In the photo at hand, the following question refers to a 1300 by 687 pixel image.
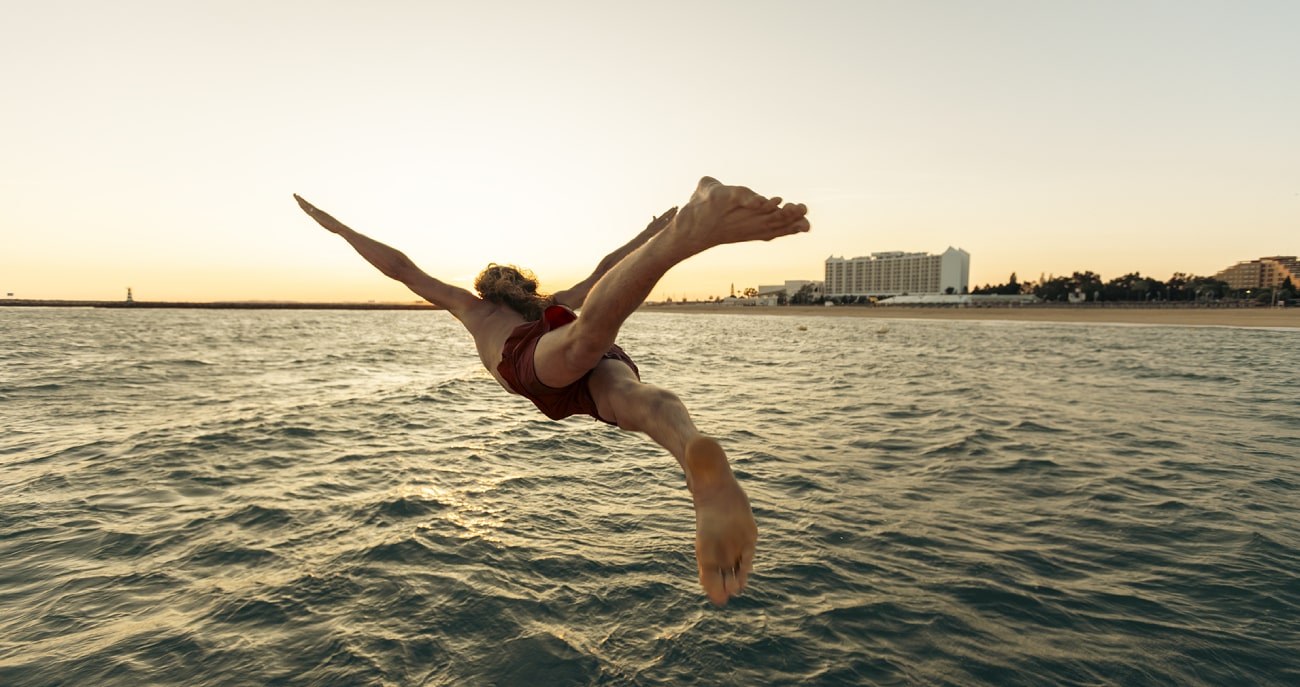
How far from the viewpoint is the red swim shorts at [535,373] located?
3988mm

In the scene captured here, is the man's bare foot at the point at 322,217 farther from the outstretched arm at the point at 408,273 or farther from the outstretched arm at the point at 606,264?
the outstretched arm at the point at 606,264

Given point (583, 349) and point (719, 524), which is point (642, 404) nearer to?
point (583, 349)

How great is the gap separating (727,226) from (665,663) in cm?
434

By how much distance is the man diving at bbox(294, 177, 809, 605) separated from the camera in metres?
2.76

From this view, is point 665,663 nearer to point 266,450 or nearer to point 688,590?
point 688,590

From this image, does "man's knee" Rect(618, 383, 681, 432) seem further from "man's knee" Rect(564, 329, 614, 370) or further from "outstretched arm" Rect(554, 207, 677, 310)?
"outstretched arm" Rect(554, 207, 677, 310)

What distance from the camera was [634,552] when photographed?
25.6ft

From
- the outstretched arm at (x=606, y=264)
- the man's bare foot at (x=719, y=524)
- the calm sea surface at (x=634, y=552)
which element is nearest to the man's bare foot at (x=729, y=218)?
the man's bare foot at (x=719, y=524)

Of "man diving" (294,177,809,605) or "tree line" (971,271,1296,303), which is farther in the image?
"tree line" (971,271,1296,303)

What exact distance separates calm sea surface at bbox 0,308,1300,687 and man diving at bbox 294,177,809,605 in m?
2.97

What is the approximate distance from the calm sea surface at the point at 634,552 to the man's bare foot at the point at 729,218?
4.11 m

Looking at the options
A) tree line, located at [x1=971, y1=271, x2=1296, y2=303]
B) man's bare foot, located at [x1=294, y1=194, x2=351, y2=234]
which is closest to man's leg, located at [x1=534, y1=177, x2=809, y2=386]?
man's bare foot, located at [x1=294, y1=194, x2=351, y2=234]

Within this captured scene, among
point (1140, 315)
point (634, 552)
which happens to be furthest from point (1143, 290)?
point (634, 552)

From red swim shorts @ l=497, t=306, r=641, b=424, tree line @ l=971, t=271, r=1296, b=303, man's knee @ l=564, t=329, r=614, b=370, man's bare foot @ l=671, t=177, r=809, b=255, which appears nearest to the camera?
man's bare foot @ l=671, t=177, r=809, b=255
